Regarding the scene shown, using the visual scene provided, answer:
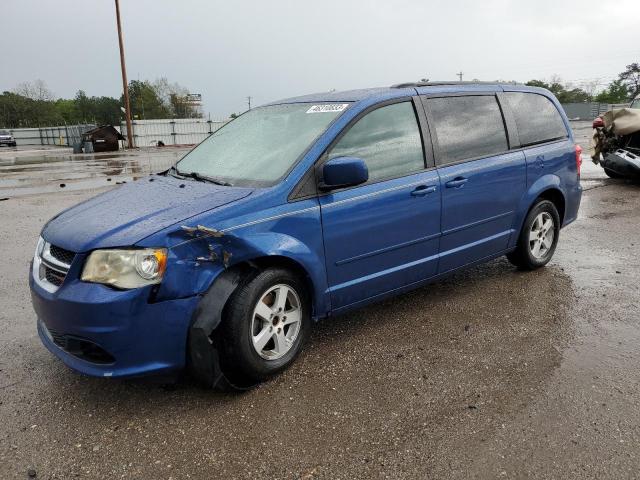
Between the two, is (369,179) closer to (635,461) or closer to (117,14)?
(635,461)

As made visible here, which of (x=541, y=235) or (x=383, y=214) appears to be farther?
(x=541, y=235)

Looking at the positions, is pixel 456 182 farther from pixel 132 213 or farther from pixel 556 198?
pixel 132 213

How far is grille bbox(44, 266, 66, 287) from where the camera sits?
9.51 feet

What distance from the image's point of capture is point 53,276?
2980 millimetres

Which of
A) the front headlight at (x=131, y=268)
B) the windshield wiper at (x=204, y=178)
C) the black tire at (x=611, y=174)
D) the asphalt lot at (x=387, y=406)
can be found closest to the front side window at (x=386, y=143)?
the windshield wiper at (x=204, y=178)

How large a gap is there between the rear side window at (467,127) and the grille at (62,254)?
2.68m

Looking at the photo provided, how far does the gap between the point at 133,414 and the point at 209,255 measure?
38.6 inches

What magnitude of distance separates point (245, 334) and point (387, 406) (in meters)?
0.89

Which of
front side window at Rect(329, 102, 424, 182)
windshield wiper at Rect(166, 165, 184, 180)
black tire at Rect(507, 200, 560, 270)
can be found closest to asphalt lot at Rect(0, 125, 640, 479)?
black tire at Rect(507, 200, 560, 270)

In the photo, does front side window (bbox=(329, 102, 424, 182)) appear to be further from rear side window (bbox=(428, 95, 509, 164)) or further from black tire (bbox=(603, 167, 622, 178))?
black tire (bbox=(603, 167, 622, 178))

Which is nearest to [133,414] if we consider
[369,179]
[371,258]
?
[371,258]

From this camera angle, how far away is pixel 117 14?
3195 centimetres

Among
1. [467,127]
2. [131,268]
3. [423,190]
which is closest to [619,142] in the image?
[467,127]

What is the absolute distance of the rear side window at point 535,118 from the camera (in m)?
4.80
